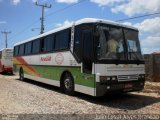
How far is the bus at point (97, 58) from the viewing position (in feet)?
35.8

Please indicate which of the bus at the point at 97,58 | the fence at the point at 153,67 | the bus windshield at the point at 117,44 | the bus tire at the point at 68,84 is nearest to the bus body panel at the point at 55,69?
the bus at the point at 97,58

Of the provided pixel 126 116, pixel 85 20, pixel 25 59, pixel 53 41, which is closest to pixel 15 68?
pixel 25 59

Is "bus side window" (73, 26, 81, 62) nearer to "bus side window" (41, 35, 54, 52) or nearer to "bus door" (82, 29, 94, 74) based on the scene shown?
"bus door" (82, 29, 94, 74)

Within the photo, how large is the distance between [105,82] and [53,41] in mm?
5370

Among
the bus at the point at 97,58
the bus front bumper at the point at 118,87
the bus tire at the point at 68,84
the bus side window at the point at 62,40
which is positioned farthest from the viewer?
the bus side window at the point at 62,40

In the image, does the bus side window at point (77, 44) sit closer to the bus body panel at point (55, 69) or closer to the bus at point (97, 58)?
the bus at point (97, 58)

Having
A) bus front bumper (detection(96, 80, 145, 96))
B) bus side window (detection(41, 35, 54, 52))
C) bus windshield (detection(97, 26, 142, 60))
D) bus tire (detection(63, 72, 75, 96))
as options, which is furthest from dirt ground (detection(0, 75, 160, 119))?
bus side window (detection(41, 35, 54, 52))

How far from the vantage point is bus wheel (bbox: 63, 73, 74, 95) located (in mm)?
13133

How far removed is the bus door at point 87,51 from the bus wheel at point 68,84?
5.11 ft

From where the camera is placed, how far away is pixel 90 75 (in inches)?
443

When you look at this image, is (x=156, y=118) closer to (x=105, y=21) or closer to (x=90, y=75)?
(x=90, y=75)

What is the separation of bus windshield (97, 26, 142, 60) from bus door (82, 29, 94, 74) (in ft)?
1.43

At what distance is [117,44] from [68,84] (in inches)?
133

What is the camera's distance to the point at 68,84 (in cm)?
1350
